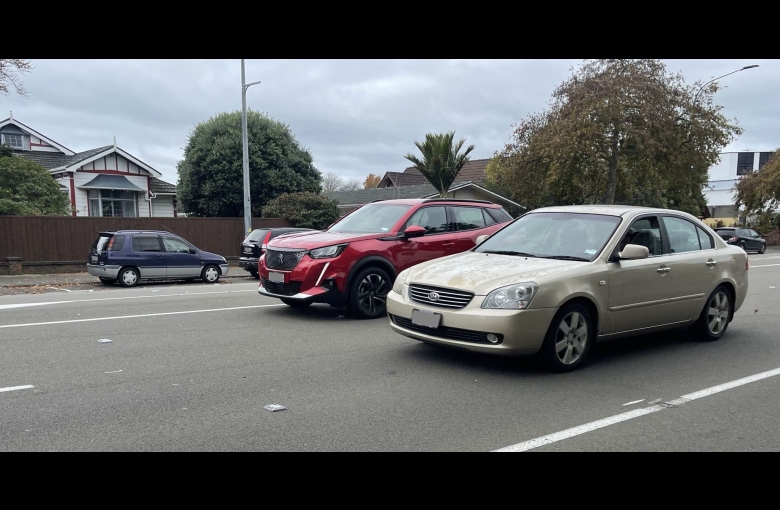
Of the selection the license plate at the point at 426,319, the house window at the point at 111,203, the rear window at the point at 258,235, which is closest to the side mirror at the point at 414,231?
the license plate at the point at 426,319

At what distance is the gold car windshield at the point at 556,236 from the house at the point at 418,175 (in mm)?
43379

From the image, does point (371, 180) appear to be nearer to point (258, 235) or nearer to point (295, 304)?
point (258, 235)

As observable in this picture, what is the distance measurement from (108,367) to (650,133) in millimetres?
28244

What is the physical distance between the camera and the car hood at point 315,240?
8570 millimetres

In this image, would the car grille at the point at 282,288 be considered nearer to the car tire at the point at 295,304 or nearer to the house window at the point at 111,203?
the car tire at the point at 295,304

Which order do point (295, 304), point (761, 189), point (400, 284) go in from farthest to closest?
point (761, 189) → point (295, 304) → point (400, 284)

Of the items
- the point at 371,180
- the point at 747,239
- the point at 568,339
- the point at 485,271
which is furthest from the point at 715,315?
the point at 371,180

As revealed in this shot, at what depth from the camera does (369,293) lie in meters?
8.77

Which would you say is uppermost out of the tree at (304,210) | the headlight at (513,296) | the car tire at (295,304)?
the tree at (304,210)

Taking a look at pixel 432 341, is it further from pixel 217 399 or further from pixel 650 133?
pixel 650 133

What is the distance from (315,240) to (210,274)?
31.0 ft

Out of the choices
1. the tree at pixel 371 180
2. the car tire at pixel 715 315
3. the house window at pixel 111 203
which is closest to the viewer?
the car tire at pixel 715 315

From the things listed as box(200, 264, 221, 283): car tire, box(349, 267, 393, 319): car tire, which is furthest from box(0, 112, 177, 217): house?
box(349, 267, 393, 319): car tire
